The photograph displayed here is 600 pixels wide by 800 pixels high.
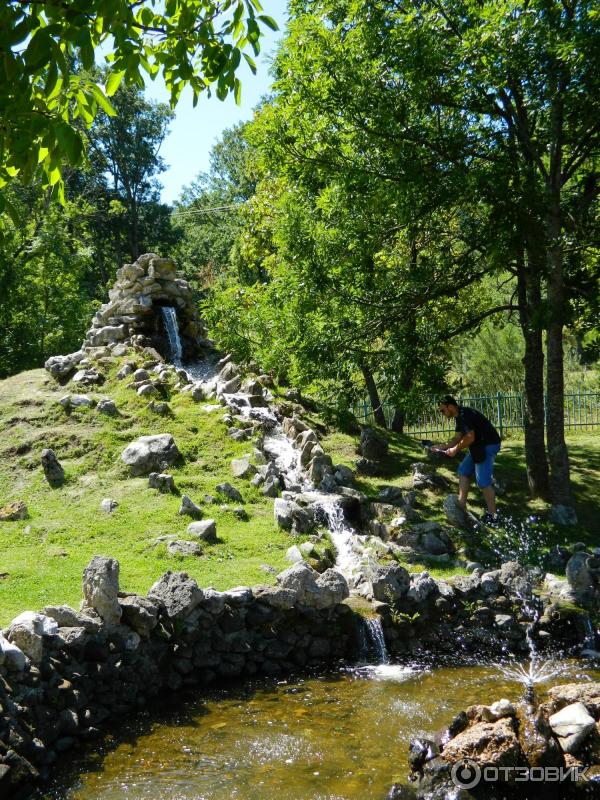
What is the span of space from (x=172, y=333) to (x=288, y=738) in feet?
53.9

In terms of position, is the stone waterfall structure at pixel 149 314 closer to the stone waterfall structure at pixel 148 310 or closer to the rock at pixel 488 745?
the stone waterfall structure at pixel 148 310

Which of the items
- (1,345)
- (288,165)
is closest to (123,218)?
(1,345)

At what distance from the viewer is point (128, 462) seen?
1459 cm

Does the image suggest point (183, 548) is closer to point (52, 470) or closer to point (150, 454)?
point (150, 454)

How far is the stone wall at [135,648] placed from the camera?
6.87 m

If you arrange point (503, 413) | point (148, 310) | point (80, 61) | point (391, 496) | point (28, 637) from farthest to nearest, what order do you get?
point (503, 413) → point (148, 310) → point (391, 496) → point (28, 637) → point (80, 61)

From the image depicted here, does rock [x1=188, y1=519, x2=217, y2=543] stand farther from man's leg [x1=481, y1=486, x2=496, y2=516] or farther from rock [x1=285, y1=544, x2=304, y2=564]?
man's leg [x1=481, y1=486, x2=496, y2=516]

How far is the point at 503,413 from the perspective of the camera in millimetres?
23562

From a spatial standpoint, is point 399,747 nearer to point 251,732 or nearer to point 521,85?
point 251,732

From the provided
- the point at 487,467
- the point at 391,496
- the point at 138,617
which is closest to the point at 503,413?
the point at 391,496

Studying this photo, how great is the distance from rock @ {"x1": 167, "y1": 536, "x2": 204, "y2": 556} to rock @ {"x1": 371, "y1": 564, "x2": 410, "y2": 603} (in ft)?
8.32

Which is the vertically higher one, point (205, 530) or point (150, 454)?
point (150, 454)

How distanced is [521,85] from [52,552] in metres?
10.4

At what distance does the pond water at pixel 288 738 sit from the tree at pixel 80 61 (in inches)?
186
